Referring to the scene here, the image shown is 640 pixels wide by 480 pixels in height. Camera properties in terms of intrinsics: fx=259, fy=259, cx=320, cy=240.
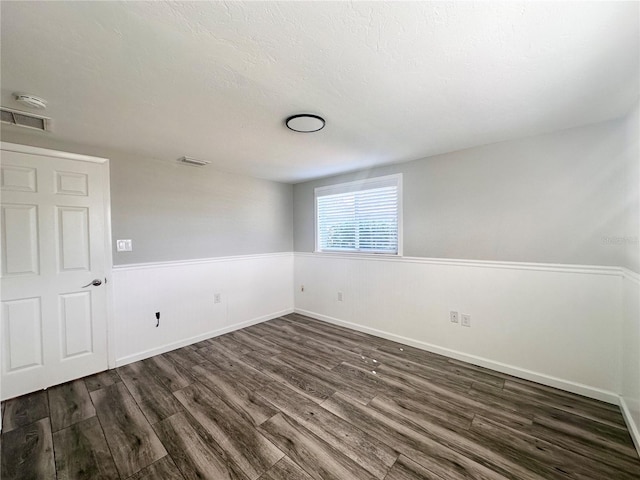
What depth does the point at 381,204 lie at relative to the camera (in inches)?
143

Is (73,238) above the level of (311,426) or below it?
above

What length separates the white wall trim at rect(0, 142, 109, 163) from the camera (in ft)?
7.34

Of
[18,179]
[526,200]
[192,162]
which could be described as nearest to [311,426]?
[526,200]

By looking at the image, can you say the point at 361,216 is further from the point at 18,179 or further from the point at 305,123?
the point at 18,179

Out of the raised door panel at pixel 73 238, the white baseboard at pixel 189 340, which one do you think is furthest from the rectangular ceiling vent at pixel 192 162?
the white baseboard at pixel 189 340

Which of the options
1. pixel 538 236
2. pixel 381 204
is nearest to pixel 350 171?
pixel 381 204

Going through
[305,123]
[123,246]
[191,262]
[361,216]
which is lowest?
[191,262]

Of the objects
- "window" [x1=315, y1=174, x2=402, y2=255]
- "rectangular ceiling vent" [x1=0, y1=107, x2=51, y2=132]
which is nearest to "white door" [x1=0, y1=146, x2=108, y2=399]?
"rectangular ceiling vent" [x1=0, y1=107, x2=51, y2=132]

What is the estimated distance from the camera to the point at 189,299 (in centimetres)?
341

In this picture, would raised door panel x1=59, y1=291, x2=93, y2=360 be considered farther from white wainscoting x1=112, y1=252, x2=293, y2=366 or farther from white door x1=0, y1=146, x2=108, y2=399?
white wainscoting x1=112, y1=252, x2=293, y2=366

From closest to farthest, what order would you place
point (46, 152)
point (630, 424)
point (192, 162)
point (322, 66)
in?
point (322, 66)
point (630, 424)
point (46, 152)
point (192, 162)

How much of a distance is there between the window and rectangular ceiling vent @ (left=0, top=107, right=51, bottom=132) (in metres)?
3.14

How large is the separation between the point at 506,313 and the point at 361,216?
209cm

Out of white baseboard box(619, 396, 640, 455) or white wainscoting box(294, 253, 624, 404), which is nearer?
white baseboard box(619, 396, 640, 455)
